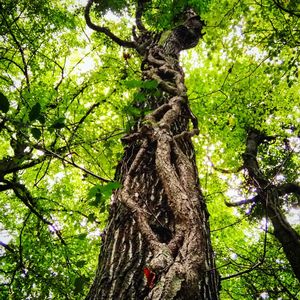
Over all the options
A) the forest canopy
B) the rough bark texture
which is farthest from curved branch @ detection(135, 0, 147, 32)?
the rough bark texture

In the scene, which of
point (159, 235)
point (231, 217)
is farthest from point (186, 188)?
point (231, 217)

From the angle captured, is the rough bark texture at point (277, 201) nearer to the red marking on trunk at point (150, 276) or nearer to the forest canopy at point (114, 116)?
the forest canopy at point (114, 116)

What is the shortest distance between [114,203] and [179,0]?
2138mm

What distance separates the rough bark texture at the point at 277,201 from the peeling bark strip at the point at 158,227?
63.0 inches

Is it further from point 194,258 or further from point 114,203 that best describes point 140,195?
point 194,258

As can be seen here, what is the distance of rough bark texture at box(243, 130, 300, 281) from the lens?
6203 millimetres

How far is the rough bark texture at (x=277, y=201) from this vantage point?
6203 millimetres

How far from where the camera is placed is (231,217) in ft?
32.5

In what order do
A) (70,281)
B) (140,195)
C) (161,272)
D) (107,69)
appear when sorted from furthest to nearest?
1. (107,69)
2. (70,281)
3. (140,195)
4. (161,272)

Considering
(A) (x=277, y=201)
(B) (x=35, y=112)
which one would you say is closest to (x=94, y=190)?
(B) (x=35, y=112)

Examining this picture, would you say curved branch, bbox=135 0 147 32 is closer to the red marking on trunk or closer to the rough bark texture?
the rough bark texture

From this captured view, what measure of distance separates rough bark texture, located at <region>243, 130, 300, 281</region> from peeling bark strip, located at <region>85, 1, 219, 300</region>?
1.60 metres

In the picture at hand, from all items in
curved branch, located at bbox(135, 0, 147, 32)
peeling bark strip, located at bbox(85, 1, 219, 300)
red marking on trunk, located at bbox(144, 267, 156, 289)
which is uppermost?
curved branch, located at bbox(135, 0, 147, 32)

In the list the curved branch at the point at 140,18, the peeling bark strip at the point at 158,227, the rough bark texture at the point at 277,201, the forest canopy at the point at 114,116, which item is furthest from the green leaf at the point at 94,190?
the curved branch at the point at 140,18
